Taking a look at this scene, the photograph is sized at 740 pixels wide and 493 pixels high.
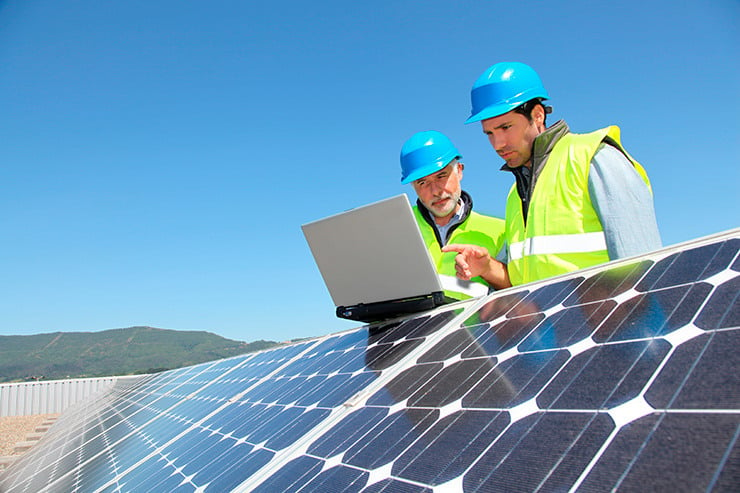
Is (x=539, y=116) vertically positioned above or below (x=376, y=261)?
above

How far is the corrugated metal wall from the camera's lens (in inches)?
1123

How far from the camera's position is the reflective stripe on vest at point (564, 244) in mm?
4008

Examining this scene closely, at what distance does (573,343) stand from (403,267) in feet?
7.17

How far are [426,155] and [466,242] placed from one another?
116 cm

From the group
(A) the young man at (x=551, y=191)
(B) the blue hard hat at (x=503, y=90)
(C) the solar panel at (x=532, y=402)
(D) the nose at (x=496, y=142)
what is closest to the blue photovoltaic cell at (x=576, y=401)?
(C) the solar panel at (x=532, y=402)

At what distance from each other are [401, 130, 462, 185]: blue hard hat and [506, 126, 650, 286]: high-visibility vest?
186 centimetres

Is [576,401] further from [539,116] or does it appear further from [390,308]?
[539,116]

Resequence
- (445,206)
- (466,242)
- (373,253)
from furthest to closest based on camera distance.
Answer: (445,206) < (466,242) < (373,253)

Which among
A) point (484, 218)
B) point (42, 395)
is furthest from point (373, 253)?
point (42, 395)

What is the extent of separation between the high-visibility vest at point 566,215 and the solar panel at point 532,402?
42.4 inches

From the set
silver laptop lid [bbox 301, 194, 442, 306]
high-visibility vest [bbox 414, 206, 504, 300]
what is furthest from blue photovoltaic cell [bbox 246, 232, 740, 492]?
high-visibility vest [bbox 414, 206, 504, 300]

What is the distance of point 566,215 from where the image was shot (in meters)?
4.16

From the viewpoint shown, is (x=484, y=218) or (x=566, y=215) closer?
(x=566, y=215)

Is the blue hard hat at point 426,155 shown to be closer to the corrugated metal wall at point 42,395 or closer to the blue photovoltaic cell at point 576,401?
the blue photovoltaic cell at point 576,401
